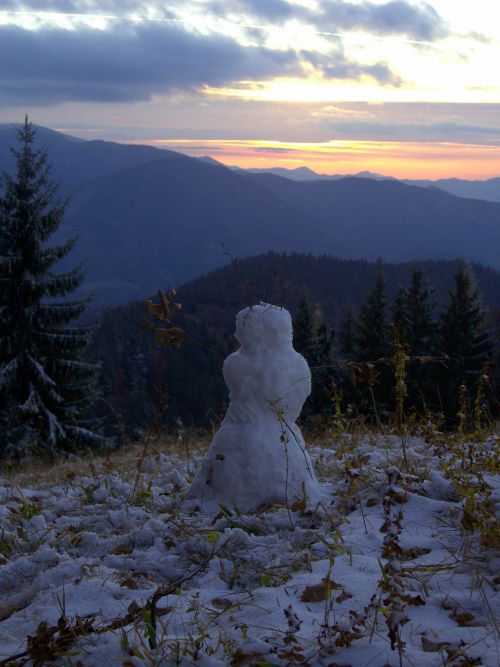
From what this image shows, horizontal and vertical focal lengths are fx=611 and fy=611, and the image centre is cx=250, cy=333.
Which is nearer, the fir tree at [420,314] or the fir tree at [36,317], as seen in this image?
the fir tree at [36,317]

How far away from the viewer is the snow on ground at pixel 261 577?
2410 mm

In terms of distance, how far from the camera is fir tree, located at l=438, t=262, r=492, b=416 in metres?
29.8

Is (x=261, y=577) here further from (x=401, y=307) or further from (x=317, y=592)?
(x=401, y=307)

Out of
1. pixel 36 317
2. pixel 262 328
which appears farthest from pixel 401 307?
pixel 262 328

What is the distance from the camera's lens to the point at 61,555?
3783 millimetres

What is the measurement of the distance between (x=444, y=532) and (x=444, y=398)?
27.5 meters

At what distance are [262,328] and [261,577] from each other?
6.39 feet

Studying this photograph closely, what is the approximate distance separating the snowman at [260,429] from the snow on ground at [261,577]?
17 cm

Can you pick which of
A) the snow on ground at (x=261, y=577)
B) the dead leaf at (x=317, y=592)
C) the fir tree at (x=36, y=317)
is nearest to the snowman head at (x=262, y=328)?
the snow on ground at (x=261, y=577)

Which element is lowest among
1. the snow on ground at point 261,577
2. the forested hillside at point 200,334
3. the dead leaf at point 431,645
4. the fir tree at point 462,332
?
the forested hillside at point 200,334

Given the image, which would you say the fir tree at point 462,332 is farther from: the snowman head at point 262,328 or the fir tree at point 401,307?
the snowman head at point 262,328

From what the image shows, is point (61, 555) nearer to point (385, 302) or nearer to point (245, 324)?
point (245, 324)

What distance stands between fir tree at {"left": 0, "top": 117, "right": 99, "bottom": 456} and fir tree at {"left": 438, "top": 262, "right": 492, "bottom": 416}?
1755 centimetres

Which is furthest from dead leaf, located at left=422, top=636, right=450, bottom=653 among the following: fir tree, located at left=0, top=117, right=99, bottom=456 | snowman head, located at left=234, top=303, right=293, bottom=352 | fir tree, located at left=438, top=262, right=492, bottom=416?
fir tree, located at left=438, top=262, right=492, bottom=416
